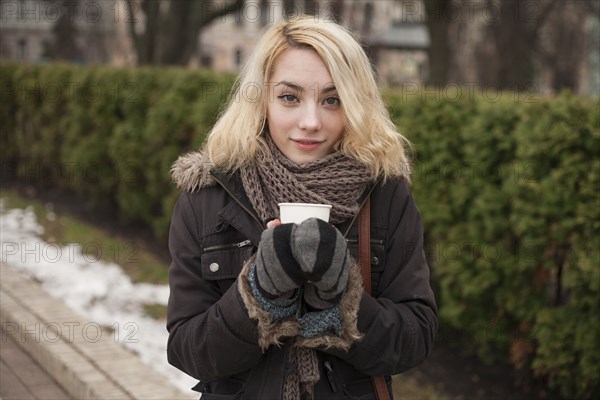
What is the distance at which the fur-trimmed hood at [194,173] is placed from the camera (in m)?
2.37

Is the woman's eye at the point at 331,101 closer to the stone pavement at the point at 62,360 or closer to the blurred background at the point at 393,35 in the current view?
the blurred background at the point at 393,35

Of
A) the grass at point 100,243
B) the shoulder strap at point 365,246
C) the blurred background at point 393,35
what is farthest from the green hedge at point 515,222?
the shoulder strap at point 365,246

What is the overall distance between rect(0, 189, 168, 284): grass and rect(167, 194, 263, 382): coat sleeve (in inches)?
217

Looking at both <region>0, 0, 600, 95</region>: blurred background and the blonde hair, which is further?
<region>0, 0, 600, 95</region>: blurred background

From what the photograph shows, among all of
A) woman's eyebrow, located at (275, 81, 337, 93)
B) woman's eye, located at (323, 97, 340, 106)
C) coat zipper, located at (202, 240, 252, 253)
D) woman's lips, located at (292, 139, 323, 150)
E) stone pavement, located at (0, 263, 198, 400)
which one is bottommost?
stone pavement, located at (0, 263, 198, 400)

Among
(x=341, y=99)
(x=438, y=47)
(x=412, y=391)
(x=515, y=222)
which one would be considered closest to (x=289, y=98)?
(x=341, y=99)

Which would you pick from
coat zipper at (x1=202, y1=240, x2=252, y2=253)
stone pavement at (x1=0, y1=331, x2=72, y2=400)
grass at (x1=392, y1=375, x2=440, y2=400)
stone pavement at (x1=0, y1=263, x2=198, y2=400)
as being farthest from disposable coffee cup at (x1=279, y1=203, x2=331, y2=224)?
grass at (x1=392, y1=375, x2=440, y2=400)

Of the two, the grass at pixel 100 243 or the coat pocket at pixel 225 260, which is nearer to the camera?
the coat pocket at pixel 225 260

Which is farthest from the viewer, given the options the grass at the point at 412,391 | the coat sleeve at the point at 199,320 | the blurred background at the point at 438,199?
the grass at the point at 412,391

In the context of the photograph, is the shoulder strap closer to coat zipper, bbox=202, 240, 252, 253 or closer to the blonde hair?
the blonde hair

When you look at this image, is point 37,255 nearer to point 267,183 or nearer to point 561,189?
point 561,189

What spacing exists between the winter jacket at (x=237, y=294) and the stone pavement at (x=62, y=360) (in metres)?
2.20

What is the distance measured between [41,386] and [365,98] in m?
3.48

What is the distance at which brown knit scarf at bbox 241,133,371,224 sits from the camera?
2.29 meters
